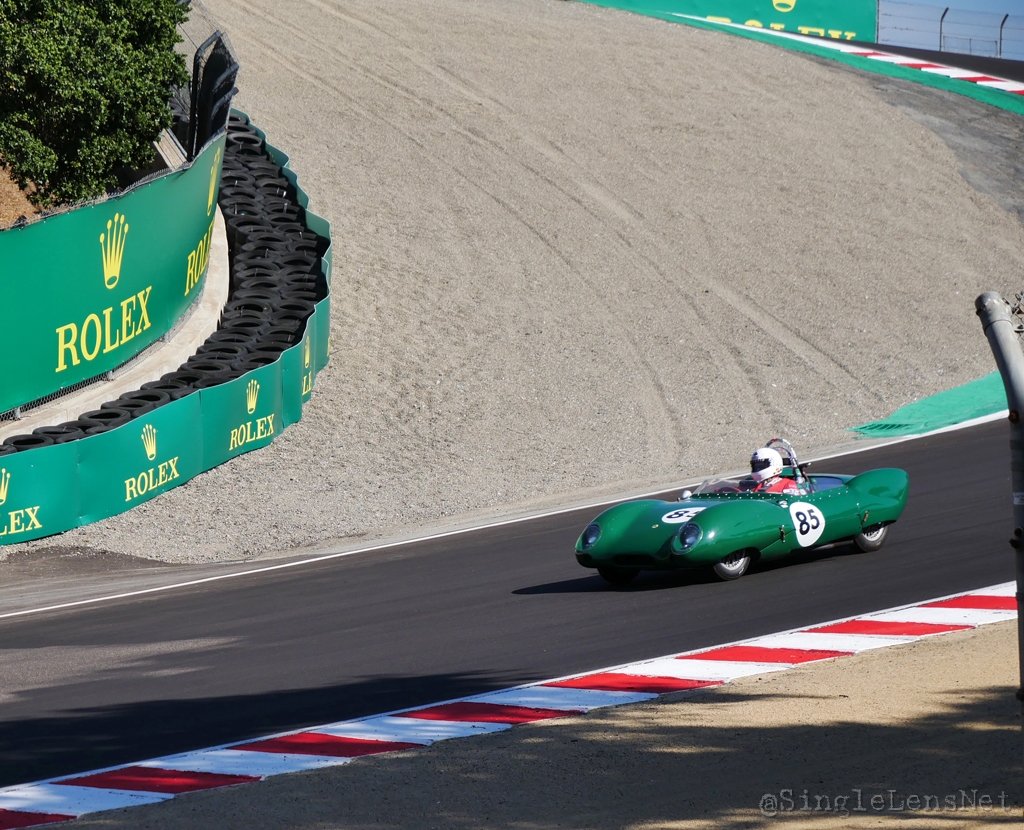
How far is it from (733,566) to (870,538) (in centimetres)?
162

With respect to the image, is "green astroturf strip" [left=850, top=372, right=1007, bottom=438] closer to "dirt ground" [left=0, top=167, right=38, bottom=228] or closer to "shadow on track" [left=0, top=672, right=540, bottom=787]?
"shadow on track" [left=0, top=672, right=540, bottom=787]

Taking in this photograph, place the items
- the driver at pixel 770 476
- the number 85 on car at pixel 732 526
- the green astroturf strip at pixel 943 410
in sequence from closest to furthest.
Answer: the number 85 on car at pixel 732 526 < the driver at pixel 770 476 < the green astroturf strip at pixel 943 410

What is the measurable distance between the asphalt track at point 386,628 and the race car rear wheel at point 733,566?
6.5 inches

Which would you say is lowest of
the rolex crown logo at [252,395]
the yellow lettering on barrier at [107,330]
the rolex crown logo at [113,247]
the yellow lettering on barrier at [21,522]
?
the yellow lettering on barrier at [21,522]

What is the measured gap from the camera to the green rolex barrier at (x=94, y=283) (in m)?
15.6

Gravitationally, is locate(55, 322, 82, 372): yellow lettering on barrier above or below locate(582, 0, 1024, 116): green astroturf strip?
below

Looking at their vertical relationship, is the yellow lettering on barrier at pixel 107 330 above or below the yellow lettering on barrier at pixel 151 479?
above

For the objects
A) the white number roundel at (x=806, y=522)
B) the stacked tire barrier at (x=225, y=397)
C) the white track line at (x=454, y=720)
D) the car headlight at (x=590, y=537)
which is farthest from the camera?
the stacked tire barrier at (x=225, y=397)

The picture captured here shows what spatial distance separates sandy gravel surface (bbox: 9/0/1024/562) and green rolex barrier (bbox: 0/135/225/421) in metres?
2.26

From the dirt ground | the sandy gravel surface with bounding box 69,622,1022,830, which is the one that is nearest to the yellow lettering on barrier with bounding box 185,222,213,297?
the dirt ground

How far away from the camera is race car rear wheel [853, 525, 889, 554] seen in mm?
11680

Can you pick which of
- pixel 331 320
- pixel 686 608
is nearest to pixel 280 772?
pixel 686 608

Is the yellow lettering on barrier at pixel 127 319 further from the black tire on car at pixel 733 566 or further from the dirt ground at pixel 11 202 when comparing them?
the black tire on car at pixel 733 566

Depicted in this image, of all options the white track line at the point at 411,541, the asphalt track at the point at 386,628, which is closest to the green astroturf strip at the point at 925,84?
the white track line at the point at 411,541
